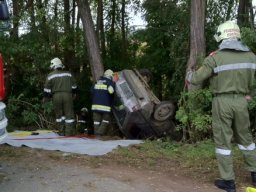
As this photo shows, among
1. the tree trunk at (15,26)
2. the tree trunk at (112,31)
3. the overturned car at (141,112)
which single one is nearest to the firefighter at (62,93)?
the overturned car at (141,112)

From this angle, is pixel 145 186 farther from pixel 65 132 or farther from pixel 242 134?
pixel 65 132

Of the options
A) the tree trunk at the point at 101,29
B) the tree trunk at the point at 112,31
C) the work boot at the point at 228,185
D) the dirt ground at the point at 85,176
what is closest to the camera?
the dirt ground at the point at 85,176

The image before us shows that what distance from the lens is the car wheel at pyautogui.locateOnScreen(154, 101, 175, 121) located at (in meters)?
10.9

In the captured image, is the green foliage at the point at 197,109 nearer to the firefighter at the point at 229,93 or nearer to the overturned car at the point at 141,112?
the overturned car at the point at 141,112

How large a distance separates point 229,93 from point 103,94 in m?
5.91

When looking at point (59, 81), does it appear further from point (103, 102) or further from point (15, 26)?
point (15, 26)

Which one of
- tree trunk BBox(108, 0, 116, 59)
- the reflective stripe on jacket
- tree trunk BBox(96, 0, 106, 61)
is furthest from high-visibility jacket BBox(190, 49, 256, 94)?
tree trunk BBox(108, 0, 116, 59)

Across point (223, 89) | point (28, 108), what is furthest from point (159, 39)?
point (223, 89)

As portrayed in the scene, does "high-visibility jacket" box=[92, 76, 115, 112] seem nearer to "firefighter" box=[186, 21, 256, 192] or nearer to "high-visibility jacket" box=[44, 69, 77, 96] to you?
"high-visibility jacket" box=[44, 69, 77, 96]

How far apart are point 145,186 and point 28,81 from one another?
28.8ft

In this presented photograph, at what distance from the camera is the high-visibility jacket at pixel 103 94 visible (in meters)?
11.6

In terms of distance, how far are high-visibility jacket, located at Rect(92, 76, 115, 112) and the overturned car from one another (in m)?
0.26

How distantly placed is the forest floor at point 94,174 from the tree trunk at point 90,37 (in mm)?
4700

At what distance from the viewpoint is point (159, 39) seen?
15.1 metres
